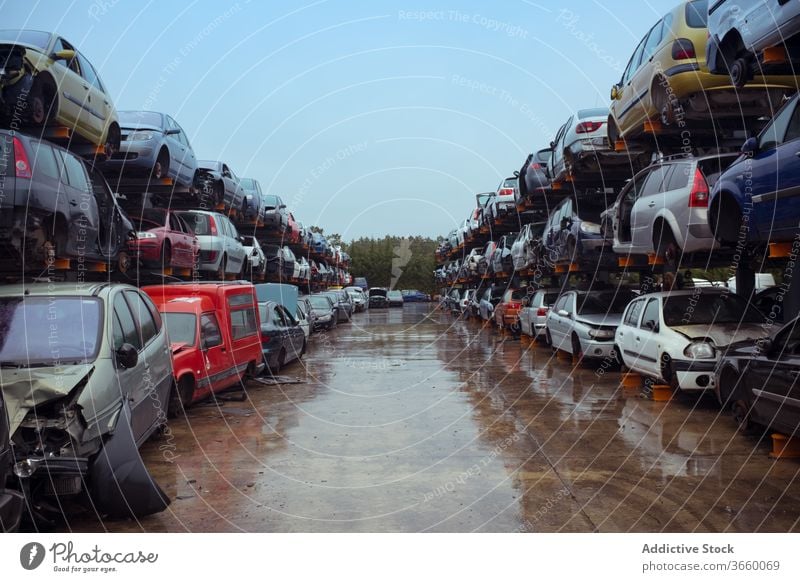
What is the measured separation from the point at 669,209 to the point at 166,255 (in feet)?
28.1

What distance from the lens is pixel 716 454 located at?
641 cm

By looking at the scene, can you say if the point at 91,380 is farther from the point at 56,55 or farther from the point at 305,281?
the point at 305,281

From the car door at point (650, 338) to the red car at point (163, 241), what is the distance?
320 inches

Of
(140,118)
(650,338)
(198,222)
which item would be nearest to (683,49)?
(650,338)

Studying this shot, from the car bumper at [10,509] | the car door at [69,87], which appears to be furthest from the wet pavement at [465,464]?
the car door at [69,87]

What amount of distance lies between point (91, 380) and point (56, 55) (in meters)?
5.65

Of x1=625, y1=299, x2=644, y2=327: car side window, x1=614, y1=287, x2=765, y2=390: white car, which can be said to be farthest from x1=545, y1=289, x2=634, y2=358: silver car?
x1=614, y1=287, x2=765, y2=390: white car

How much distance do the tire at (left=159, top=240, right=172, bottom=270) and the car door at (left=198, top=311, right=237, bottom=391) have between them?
3451 millimetres

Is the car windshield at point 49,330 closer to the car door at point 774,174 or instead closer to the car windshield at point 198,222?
the car door at point 774,174

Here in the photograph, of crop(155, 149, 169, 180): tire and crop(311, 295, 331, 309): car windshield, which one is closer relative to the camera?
crop(155, 149, 169, 180): tire

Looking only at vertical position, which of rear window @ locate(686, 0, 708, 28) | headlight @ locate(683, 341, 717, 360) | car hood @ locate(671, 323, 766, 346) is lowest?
headlight @ locate(683, 341, 717, 360)

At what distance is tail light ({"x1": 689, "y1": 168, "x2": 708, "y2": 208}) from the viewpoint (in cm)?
898

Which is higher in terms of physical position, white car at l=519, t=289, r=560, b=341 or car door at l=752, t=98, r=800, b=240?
car door at l=752, t=98, r=800, b=240

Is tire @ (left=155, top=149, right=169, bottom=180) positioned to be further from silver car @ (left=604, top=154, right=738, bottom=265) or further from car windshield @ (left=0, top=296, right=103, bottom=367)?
silver car @ (left=604, top=154, right=738, bottom=265)
